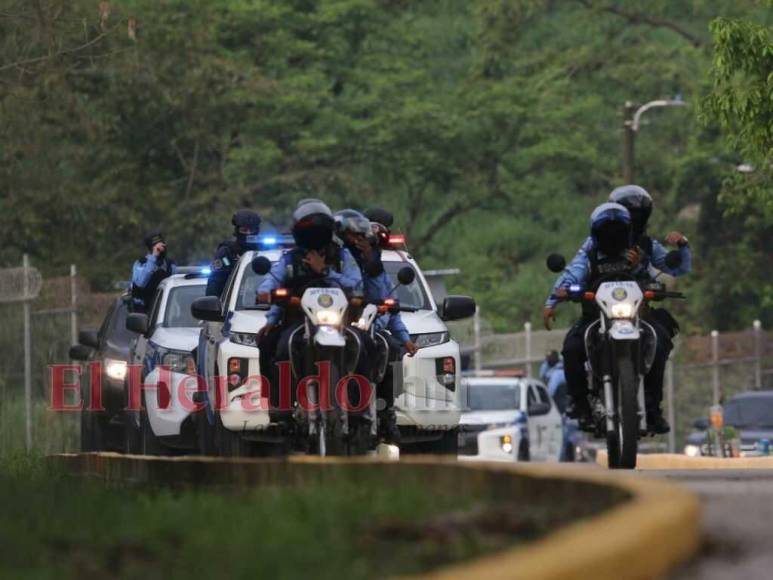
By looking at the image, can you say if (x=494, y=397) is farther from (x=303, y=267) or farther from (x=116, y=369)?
(x=303, y=267)

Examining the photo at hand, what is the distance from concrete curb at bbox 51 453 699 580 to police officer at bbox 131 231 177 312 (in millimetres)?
9154

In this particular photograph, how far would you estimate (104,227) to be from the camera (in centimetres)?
3959

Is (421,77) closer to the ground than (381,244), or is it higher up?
higher up

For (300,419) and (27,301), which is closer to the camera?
(300,419)

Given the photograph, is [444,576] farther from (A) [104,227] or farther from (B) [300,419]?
(A) [104,227]

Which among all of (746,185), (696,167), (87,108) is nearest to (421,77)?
(696,167)

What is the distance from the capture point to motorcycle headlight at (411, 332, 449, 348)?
16.6m

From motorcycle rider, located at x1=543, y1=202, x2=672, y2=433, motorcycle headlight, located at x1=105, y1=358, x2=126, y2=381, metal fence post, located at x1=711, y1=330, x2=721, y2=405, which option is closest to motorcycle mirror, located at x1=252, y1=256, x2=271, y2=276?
motorcycle rider, located at x1=543, y1=202, x2=672, y2=433

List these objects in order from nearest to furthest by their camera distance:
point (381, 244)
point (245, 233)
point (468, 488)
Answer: point (468, 488)
point (381, 244)
point (245, 233)

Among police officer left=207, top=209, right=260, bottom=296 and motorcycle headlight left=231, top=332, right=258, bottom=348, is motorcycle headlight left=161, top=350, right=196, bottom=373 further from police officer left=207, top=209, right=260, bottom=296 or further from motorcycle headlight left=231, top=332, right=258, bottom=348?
motorcycle headlight left=231, top=332, right=258, bottom=348

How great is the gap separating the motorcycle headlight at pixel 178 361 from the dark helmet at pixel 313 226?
3.65 metres

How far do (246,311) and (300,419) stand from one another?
2541mm

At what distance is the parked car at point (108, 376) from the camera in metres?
20.5

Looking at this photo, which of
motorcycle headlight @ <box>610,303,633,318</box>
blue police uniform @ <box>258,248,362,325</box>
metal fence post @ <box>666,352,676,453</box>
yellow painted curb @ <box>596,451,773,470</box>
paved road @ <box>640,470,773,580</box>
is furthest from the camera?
metal fence post @ <box>666,352,676,453</box>
